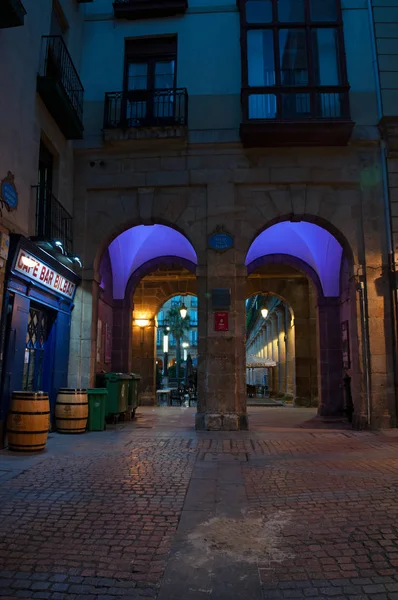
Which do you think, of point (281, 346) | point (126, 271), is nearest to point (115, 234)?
point (126, 271)

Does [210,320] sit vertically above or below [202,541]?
above

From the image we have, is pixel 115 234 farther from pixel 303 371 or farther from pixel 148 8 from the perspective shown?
pixel 303 371

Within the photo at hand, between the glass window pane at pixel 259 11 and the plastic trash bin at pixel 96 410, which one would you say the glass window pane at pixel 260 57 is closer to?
the glass window pane at pixel 259 11

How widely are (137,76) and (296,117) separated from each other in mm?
4298

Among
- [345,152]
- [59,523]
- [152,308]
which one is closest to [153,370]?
[152,308]

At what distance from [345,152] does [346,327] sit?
4592 millimetres

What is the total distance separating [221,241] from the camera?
10.5m

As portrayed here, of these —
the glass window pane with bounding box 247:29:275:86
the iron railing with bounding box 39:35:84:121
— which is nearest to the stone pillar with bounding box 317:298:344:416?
the glass window pane with bounding box 247:29:275:86

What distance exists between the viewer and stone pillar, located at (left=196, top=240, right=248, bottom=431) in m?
9.86

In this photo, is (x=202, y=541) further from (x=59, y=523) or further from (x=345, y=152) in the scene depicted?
(x=345, y=152)

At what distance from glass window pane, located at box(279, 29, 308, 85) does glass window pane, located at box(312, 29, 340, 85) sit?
272 millimetres

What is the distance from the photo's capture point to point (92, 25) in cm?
1208

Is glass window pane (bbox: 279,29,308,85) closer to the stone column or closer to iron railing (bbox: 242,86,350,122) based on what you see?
iron railing (bbox: 242,86,350,122)

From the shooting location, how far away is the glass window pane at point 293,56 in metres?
11.1
